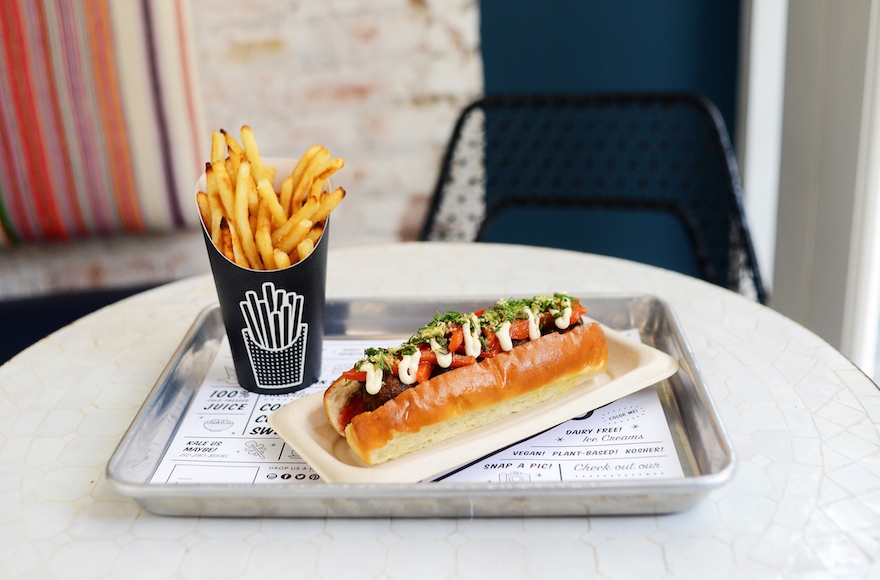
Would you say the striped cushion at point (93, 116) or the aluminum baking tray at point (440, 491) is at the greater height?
the striped cushion at point (93, 116)

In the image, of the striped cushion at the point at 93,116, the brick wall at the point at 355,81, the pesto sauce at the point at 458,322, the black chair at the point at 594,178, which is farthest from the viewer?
the black chair at the point at 594,178

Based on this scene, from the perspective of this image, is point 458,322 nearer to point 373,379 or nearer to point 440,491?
point 373,379

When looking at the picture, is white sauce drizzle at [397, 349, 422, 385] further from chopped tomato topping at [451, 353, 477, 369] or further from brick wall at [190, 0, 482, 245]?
brick wall at [190, 0, 482, 245]

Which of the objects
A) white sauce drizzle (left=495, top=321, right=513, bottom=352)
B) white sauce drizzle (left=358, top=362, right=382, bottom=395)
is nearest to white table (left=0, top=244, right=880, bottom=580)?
white sauce drizzle (left=358, top=362, right=382, bottom=395)

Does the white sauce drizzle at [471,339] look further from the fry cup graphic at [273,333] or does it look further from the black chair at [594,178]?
the black chair at [594,178]

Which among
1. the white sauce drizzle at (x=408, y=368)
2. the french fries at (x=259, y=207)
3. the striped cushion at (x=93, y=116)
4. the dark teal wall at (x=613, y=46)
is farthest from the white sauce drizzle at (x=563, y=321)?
the dark teal wall at (x=613, y=46)

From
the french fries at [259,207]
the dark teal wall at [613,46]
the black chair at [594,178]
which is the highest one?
the dark teal wall at [613,46]
